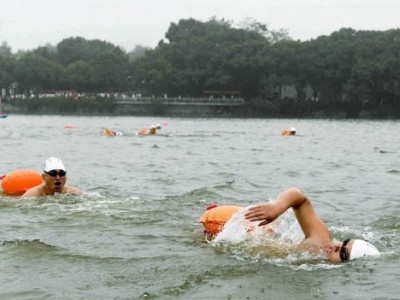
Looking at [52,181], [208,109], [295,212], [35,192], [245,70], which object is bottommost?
[208,109]

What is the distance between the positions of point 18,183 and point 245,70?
102300 mm

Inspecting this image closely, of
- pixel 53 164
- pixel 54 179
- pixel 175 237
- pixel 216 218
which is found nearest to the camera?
pixel 216 218

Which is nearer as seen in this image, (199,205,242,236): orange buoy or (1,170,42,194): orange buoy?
(199,205,242,236): orange buoy

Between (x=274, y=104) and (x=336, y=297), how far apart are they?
104m

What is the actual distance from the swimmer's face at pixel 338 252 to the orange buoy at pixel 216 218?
59.8 inches

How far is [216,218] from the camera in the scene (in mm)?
9922

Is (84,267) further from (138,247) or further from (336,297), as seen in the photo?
(336,297)

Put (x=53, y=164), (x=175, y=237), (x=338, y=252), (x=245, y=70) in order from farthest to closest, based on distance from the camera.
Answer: (x=245, y=70) < (x=53, y=164) < (x=175, y=237) < (x=338, y=252)

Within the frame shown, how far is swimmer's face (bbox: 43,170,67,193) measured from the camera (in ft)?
43.6

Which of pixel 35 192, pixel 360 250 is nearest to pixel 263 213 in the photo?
pixel 360 250

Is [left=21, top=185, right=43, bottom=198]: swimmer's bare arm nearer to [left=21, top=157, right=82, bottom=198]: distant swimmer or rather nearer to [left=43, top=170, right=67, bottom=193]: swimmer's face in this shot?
[left=21, top=157, right=82, bottom=198]: distant swimmer

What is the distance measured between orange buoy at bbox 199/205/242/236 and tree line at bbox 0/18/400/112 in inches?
3897

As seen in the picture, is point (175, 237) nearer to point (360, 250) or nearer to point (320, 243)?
point (320, 243)

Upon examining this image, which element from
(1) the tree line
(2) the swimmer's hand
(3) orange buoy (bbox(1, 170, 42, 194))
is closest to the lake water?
(3) orange buoy (bbox(1, 170, 42, 194))
